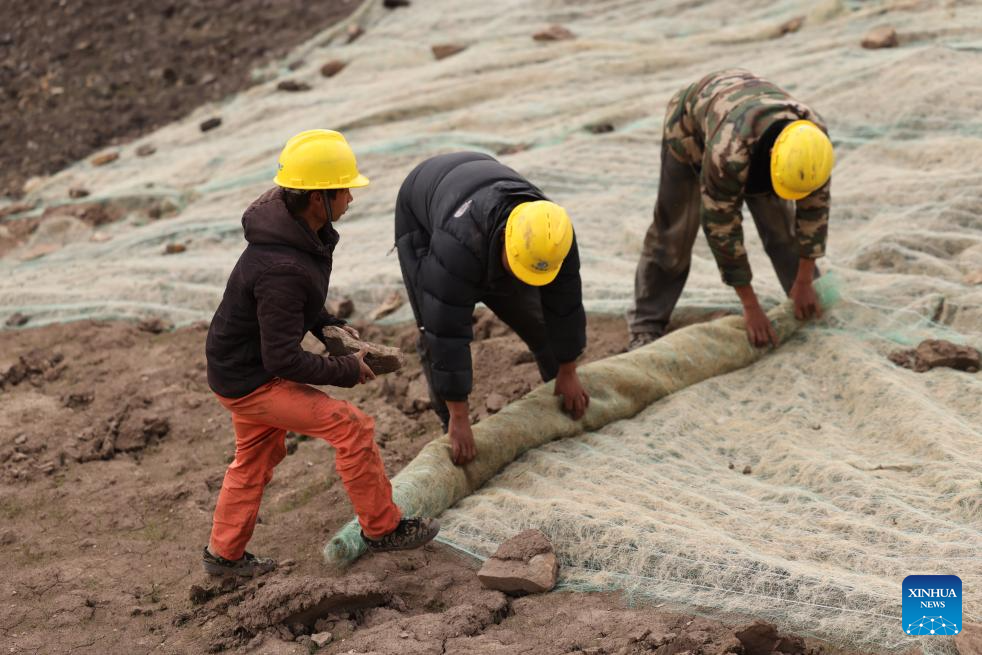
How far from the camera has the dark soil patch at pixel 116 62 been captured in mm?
8992

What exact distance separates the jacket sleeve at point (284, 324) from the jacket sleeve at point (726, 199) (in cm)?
183

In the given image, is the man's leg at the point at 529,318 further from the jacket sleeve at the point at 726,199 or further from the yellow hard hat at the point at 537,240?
the jacket sleeve at the point at 726,199

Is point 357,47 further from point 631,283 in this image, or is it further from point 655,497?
point 655,497

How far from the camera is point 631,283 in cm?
524

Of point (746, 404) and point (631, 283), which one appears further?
point (631, 283)

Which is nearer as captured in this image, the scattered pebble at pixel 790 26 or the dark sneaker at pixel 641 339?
the dark sneaker at pixel 641 339

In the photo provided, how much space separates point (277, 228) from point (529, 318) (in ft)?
4.18

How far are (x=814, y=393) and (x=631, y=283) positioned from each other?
4.36 ft

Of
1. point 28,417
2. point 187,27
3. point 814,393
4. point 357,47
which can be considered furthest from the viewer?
point 187,27

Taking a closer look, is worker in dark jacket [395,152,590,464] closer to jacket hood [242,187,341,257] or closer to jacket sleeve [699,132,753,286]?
jacket hood [242,187,341,257]

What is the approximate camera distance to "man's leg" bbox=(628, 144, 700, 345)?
4.66 meters

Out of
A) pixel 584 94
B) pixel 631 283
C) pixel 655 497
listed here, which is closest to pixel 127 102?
pixel 584 94

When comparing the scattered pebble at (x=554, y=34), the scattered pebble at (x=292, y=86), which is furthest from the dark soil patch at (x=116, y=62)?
the scattered pebble at (x=554, y=34)

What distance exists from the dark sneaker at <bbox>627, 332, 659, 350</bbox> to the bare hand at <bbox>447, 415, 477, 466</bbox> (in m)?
1.30
